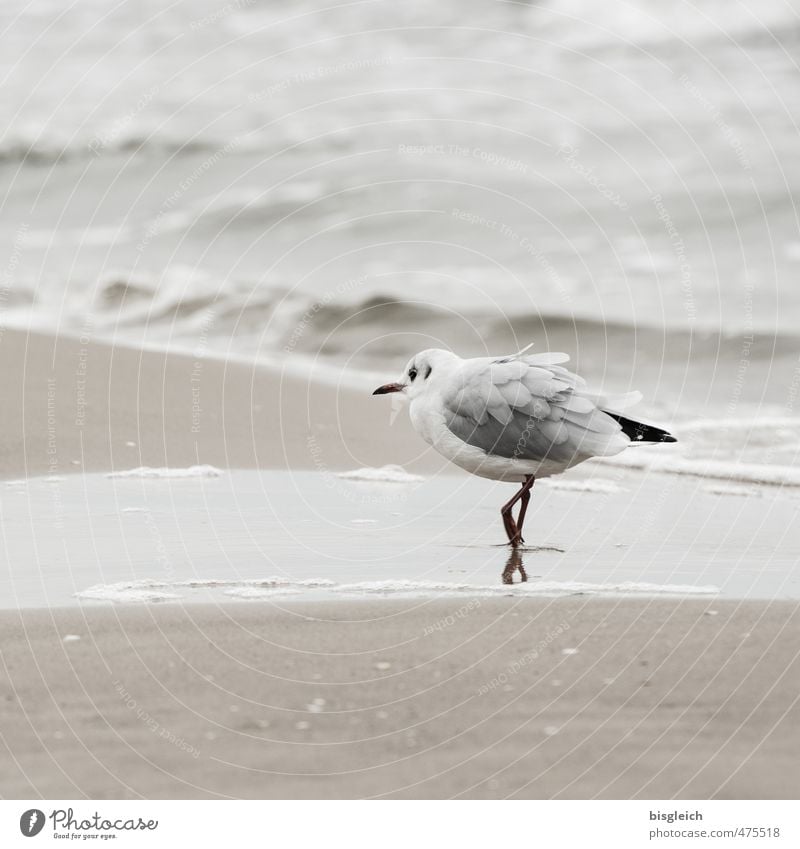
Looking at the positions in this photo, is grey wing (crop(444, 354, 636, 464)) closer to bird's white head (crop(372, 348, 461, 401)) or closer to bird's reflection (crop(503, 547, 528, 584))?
bird's white head (crop(372, 348, 461, 401))

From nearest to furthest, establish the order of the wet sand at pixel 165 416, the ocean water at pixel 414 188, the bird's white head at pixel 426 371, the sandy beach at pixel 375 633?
the sandy beach at pixel 375 633 → the bird's white head at pixel 426 371 → the wet sand at pixel 165 416 → the ocean water at pixel 414 188

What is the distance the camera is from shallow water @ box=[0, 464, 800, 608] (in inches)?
215

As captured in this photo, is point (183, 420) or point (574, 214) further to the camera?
point (574, 214)

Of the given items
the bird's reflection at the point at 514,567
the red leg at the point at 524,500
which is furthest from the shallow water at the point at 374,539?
the red leg at the point at 524,500

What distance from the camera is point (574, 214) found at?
60.5ft

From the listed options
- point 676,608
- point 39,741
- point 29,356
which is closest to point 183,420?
point 29,356

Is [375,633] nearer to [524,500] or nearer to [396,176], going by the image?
[524,500]

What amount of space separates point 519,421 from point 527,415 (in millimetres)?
53

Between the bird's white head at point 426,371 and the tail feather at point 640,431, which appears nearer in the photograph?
the tail feather at point 640,431

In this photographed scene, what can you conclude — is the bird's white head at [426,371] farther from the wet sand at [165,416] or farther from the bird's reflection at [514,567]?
the wet sand at [165,416]

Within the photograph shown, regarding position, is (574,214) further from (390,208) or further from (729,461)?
(729,461)
